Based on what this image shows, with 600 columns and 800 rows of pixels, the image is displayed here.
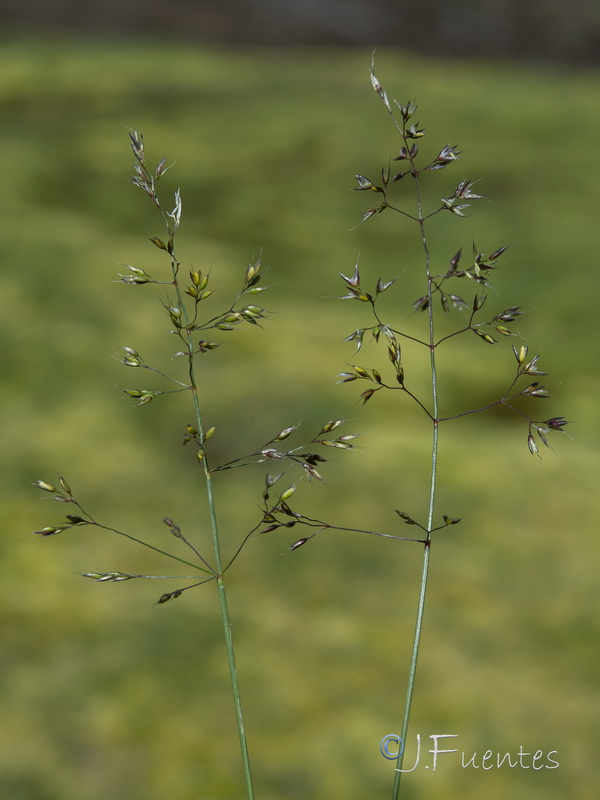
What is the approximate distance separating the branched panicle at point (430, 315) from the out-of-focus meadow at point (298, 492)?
19 centimetres

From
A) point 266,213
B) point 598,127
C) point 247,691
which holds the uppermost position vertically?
point 598,127

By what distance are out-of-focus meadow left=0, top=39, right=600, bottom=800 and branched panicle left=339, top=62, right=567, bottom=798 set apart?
190mm

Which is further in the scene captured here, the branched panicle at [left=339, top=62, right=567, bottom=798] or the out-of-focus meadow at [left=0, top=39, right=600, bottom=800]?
the out-of-focus meadow at [left=0, top=39, right=600, bottom=800]

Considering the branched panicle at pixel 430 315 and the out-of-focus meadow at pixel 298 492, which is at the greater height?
the branched panicle at pixel 430 315

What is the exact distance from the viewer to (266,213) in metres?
8.30

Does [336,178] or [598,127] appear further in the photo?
[598,127]

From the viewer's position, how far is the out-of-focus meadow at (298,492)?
3357mm

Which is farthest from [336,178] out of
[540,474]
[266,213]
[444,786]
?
[444,786]

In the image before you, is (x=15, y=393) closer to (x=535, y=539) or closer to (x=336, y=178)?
(x=535, y=539)

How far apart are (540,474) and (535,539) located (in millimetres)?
598

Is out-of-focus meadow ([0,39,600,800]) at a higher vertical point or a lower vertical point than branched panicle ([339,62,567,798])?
lower

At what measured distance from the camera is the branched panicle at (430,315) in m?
1.43

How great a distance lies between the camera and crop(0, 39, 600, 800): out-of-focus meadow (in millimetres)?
3357

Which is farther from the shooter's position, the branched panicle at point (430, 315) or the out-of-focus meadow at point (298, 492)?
the out-of-focus meadow at point (298, 492)
